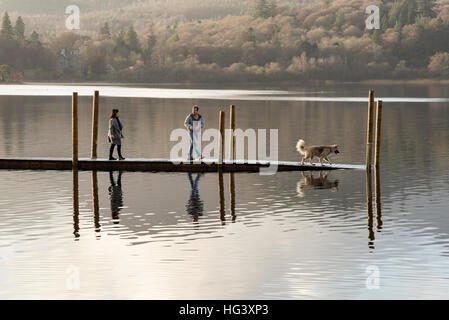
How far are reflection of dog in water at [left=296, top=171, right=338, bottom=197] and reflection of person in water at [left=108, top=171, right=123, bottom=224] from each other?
6129mm

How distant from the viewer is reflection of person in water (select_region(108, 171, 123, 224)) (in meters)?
26.7

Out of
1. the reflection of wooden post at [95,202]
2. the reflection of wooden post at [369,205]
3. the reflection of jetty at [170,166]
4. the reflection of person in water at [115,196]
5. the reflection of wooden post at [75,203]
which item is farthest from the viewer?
the reflection of jetty at [170,166]

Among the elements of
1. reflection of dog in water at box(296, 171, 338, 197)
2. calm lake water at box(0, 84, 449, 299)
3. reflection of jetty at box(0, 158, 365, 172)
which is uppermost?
reflection of jetty at box(0, 158, 365, 172)

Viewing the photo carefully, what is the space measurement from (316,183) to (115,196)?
305 inches

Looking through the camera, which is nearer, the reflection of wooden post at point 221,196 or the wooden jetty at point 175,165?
the reflection of wooden post at point 221,196

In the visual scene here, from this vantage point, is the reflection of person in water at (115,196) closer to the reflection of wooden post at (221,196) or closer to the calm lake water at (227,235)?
the calm lake water at (227,235)

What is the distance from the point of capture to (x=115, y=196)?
30547 millimetres

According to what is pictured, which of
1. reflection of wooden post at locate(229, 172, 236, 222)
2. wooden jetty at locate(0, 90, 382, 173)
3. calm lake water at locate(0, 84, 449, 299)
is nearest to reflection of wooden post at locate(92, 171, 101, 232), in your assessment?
calm lake water at locate(0, 84, 449, 299)

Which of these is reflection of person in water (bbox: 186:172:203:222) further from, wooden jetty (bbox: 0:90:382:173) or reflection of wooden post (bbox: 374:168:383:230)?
reflection of wooden post (bbox: 374:168:383:230)

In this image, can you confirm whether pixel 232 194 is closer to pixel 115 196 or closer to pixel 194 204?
pixel 194 204

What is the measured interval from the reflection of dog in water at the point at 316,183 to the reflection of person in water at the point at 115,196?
6129 millimetres

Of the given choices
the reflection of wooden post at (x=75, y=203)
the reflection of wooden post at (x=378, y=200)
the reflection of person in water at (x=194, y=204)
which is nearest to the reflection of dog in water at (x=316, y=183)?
the reflection of wooden post at (x=378, y=200)

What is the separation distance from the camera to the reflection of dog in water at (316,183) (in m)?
32.3
